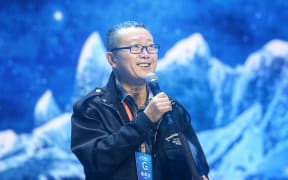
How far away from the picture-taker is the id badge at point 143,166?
1371 millimetres

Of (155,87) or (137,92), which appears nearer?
(155,87)

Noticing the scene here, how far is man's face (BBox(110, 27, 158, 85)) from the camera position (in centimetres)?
150

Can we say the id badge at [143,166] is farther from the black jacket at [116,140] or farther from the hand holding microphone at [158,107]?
the hand holding microphone at [158,107]

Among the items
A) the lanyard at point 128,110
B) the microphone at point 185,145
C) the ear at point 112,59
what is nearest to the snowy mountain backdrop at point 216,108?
the ear at point 112,59

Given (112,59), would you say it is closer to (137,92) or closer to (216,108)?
(137,92)

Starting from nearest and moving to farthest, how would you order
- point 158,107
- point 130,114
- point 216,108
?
point 158,107 → point 130,114 → point 216,108

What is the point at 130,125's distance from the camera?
1318 mm

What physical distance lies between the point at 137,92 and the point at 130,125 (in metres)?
0.23

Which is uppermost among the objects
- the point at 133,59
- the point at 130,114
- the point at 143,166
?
the point at 133,59

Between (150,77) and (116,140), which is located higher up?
(150,77)

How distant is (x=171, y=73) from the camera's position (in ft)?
8.98

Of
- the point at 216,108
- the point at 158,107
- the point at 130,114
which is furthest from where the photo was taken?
the point at 216,108

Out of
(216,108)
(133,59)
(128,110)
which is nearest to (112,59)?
(133,59)

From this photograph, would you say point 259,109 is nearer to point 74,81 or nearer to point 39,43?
point 74,81
